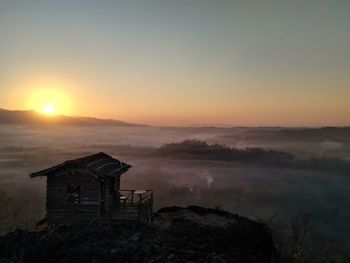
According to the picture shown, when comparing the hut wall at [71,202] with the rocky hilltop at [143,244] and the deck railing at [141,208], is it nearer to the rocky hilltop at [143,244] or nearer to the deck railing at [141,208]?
the rocky hilltop at [143,244]

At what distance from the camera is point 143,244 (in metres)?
26.8

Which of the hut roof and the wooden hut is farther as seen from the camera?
the wooden hut

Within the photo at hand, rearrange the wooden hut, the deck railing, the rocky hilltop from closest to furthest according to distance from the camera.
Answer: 1. the rocky hilltop
2. the wooden hut
3. the deck railing

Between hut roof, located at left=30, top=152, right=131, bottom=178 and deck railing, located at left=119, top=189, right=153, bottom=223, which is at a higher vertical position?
hut roof, located at left=30, top=152, right=131, bottom=178

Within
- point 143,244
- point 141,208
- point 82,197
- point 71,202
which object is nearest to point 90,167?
point 82,197

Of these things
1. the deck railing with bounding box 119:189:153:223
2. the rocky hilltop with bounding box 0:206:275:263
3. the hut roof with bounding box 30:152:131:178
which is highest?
the hut roof with bounding box 30:152:131:178

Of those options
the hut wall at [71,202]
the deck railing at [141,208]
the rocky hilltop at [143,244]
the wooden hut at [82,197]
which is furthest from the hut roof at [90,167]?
the rocky hilltop at [143,244]

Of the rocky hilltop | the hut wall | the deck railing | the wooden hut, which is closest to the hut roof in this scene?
the wooden hut

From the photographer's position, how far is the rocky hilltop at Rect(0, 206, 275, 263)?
2533cm

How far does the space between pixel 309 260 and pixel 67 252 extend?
23.2 meters

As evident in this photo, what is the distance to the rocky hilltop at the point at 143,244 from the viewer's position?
997 inches

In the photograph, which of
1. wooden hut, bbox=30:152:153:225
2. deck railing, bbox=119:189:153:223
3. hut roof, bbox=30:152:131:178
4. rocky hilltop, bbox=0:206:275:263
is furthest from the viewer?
deck railing, bbox=119:189:153:223

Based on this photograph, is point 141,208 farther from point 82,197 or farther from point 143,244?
point 82,197

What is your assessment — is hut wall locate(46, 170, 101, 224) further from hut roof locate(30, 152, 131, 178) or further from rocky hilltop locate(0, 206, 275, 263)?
rocky hilltop locate(0, 206, 275, 263)
